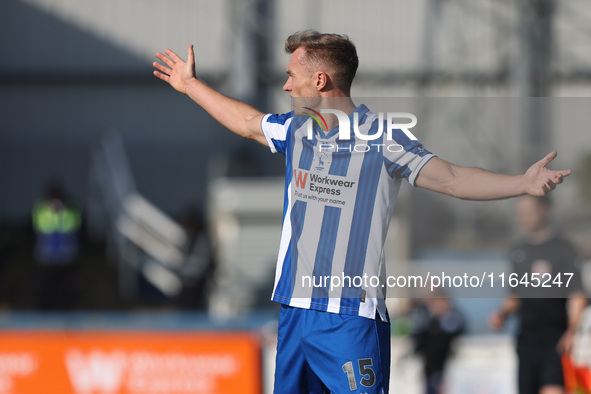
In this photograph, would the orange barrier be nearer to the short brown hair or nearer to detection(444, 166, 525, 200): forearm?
the short brown hair

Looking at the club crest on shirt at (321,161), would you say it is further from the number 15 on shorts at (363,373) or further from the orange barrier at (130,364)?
the orange barrier at (130,364)

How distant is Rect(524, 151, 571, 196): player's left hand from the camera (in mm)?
2609

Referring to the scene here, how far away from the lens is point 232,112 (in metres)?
3.21

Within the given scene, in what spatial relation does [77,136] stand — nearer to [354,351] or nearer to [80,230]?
[80,230]

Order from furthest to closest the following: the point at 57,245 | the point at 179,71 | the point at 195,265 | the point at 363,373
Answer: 1. the point at 57,245
2. the point at 195,265
3. the point at 179,71
4. the point at 363,373

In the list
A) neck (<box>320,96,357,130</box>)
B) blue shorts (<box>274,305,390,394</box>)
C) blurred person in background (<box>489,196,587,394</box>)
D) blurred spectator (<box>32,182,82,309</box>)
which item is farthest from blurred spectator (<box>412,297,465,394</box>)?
neck (<box>320,96,357,130</box>)

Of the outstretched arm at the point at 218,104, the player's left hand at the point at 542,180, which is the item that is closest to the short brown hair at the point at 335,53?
the outstretched arm at the point at 218,104

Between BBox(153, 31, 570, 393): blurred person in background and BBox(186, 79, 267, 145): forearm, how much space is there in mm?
200

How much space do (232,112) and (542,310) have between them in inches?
133

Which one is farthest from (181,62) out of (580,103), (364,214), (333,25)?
(333,25)

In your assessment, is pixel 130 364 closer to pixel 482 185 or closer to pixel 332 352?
pixel 332 352

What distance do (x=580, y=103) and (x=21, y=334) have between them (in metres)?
5.36

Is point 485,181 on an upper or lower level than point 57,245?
lower

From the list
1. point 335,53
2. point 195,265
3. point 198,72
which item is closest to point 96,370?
point 195,265
